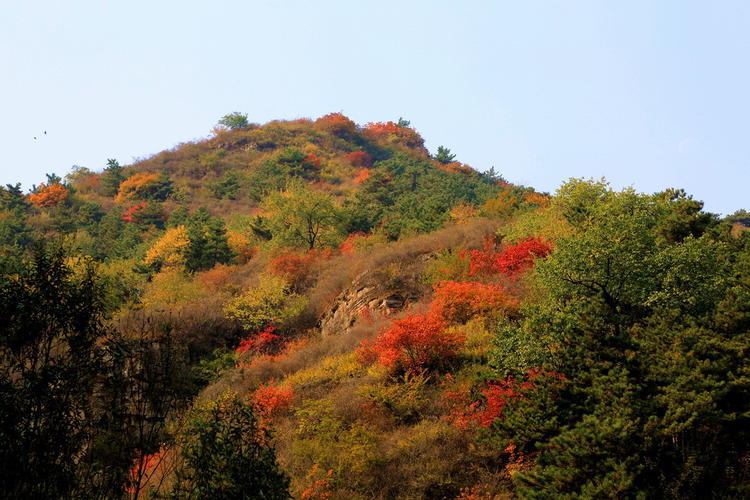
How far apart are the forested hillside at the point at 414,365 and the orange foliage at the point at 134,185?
42.2 meters

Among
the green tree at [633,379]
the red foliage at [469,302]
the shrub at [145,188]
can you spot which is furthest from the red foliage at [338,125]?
the green tree at [633,379]

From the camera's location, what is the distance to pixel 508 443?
17250mm

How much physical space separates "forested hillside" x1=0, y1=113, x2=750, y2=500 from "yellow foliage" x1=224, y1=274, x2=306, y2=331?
0.21m

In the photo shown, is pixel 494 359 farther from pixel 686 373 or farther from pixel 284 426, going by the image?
pixel 284 426

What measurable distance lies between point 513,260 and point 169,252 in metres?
33.4

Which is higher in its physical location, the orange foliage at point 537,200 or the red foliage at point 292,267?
the orange foliage at point 537,200

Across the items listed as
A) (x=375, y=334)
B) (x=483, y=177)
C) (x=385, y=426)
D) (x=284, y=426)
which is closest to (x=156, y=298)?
(x=375, y=334)

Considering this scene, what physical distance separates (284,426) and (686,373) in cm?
1497

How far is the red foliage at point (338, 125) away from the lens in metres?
118

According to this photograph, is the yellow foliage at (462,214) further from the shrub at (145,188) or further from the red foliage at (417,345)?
the shrub at (145,188)

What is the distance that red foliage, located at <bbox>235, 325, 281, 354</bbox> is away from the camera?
117 feet

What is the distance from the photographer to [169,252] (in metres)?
52.1

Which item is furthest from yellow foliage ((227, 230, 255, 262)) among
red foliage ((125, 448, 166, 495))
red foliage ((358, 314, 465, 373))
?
red foliage ((125, 448, 166, 495))

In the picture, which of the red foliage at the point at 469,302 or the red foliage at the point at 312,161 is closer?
the red foliage at the point at 469,302
